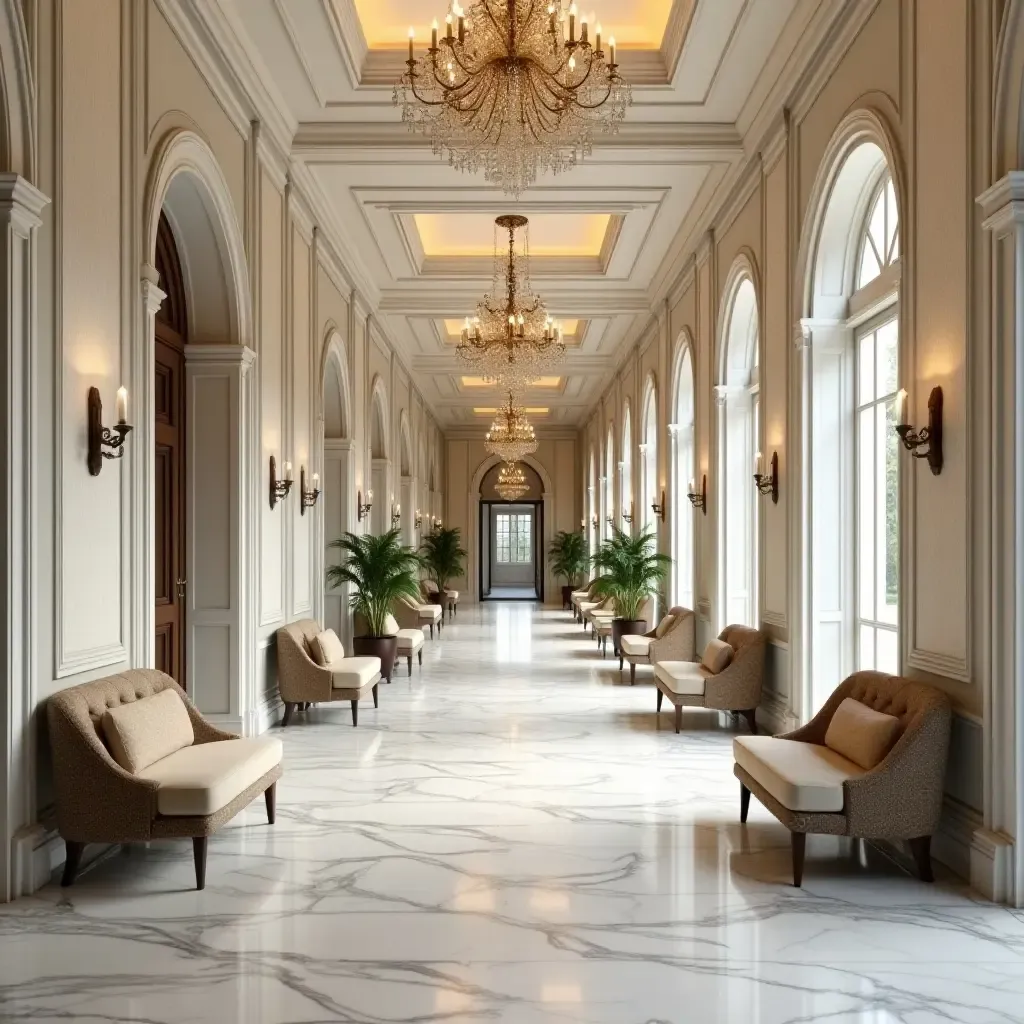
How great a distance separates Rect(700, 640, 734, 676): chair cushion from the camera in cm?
934

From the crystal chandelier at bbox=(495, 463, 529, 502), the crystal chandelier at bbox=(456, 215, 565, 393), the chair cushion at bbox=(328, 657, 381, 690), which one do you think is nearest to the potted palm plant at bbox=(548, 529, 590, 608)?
the crystal chandelier at bbox=(495, 463, 529, 502)

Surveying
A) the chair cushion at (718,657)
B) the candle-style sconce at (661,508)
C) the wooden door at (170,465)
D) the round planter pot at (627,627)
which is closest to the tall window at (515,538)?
the candle-style sconce at (661,508)

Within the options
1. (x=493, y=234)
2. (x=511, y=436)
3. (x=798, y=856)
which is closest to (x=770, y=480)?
(x=798, y=856)

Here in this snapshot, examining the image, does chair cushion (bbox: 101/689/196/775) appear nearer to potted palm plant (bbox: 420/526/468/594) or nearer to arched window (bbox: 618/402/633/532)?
arched window (bbox: 618/402/633/532)

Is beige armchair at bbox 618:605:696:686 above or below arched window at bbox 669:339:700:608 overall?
Result: below

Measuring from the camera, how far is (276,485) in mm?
9289

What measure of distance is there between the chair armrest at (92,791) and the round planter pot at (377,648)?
7.16 m

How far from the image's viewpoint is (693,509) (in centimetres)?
1320

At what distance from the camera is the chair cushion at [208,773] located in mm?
5016

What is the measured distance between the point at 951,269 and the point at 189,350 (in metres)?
5.55

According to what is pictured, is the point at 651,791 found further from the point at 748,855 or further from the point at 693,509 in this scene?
the point at 693,509

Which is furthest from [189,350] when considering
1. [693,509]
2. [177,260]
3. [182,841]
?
[693,509]

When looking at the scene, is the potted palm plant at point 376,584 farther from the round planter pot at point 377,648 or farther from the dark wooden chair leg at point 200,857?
the dark wooden chair leg at point 200,857

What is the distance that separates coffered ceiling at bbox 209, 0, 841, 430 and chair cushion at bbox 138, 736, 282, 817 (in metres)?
4.80
